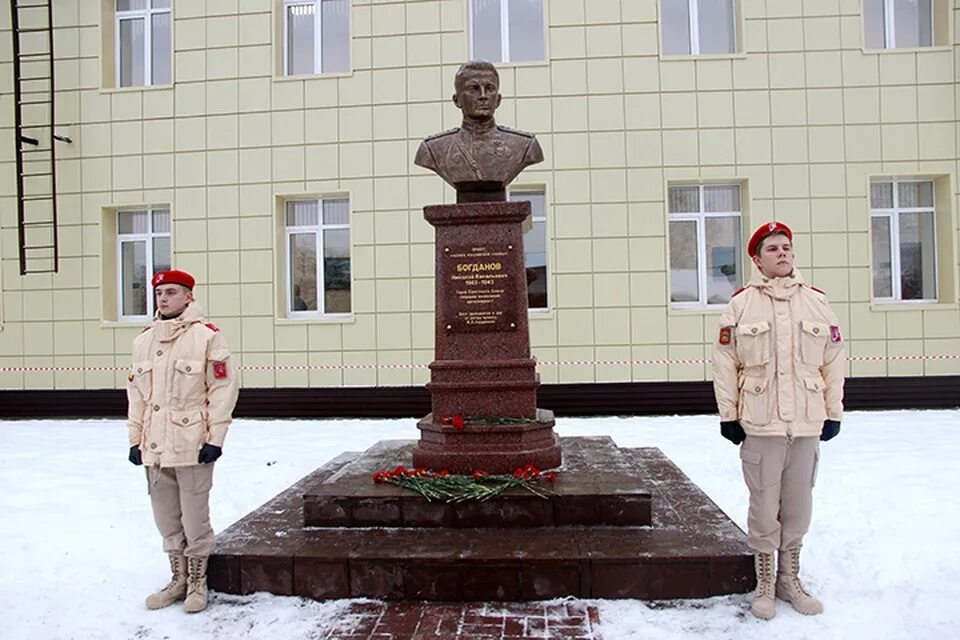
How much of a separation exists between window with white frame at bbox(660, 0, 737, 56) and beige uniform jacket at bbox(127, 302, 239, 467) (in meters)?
8.41

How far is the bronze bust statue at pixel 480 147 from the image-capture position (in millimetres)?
5223

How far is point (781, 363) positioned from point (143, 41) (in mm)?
10716

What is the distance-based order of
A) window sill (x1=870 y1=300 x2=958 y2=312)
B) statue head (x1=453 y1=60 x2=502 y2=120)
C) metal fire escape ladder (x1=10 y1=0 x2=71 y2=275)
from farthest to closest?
metal fire escape ladder (x1=10 y1=0 x2=71 y2=275) → window sill (x1=870 y1=300 x2=958 y2=312) → statue head (x1=453 y1=60 x2=502 y2=120)

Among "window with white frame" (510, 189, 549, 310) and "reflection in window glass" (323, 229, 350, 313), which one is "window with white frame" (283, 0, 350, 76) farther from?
"window with white frame" (510, 189, 549, 310)

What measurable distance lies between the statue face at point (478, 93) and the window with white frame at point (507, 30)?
522 centimetres

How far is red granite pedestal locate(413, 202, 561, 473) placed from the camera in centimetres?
506

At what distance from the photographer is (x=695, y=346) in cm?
963

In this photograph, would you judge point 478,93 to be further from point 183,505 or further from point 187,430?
point 183,505

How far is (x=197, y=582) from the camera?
3688 mm

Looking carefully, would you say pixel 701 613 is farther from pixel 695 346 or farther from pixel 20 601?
pixel 695 346

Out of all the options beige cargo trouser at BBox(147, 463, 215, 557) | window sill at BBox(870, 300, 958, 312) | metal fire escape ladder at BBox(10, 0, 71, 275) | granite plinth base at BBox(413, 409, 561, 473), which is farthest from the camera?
metal fire escape ladder at BBox(10, 0, 71, 275)

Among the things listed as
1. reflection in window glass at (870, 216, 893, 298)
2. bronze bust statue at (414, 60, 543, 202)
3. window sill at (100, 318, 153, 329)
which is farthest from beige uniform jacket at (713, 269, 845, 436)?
window sill at (100, 318, 153, 329)

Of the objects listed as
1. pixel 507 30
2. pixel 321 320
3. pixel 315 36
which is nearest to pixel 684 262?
pixel 507 30

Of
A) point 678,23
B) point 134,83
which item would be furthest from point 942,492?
point 134,83
